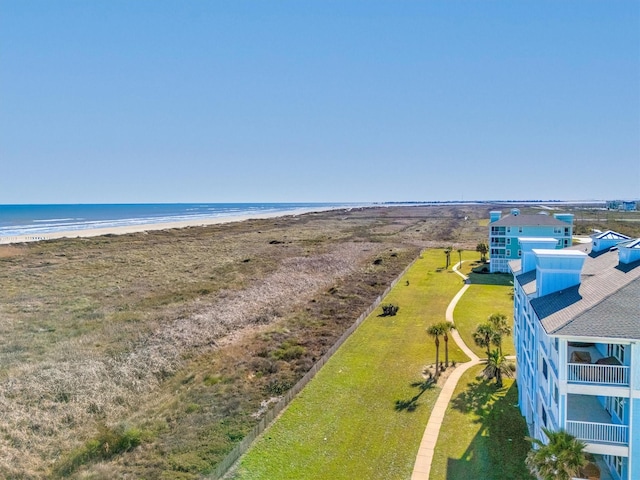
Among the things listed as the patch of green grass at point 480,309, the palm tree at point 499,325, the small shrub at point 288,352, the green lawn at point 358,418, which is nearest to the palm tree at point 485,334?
the palm tree at point 499,325

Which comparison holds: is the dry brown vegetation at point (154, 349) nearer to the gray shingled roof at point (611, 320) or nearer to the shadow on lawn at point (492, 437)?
the shadow on lawn at point (492, 437)

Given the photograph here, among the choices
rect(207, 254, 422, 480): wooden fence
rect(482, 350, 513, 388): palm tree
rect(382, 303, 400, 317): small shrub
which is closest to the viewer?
rect(207, 254, 422, 480): wooden fence

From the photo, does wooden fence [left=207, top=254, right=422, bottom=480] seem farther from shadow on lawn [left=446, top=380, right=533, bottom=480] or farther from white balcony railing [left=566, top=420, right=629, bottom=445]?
white balcony railing [left=566, top=420, right=629, bottom=445]

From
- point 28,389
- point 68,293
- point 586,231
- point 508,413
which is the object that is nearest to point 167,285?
Result: point 68,293

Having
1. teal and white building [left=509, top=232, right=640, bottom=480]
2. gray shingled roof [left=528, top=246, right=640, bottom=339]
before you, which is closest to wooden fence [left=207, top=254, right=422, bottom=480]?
teal and white building [left=509, top=232, right=640, bottom=480]

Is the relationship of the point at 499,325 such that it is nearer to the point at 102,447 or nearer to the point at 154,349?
the point at 102,447

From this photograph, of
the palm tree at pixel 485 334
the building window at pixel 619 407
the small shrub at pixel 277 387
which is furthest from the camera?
the palm tree at pixel 485 334

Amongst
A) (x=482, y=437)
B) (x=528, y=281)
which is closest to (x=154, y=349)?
(x=482, y=437)

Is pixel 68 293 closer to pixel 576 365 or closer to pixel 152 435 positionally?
pixel 152 435
